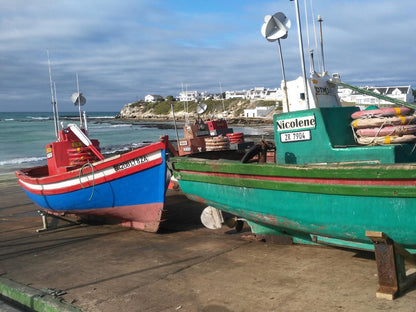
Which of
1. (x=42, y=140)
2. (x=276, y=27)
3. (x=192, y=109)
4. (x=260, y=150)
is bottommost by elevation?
(x=260, y=150)

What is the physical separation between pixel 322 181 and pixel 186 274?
7.42 feet

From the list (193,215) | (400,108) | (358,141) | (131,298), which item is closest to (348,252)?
(358,141)

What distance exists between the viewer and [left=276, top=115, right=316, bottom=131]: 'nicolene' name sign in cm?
591

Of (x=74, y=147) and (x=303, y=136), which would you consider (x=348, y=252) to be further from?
(x=74, y=147)

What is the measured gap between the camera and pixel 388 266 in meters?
4.35

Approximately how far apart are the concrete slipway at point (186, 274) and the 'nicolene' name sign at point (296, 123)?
1818mm

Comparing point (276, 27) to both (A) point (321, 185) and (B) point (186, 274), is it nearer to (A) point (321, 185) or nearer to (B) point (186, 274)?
(A) point (321, 185)

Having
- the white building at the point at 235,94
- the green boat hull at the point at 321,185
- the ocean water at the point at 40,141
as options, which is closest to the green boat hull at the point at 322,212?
the green boat hull at the point at 321,185

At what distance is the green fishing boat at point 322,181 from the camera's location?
4457 mm

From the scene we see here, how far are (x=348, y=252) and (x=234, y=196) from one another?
5.87 ft

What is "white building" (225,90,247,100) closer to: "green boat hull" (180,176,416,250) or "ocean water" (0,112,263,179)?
"ocean water" (0,112,263,179)

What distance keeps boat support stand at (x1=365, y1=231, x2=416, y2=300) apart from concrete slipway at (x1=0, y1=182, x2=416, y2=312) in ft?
0.35

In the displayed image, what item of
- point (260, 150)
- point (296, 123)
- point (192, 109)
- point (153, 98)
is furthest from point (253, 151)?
point (153, 98)

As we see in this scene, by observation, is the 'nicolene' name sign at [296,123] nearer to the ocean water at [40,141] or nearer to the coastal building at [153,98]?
the ocean water at [40,141]
